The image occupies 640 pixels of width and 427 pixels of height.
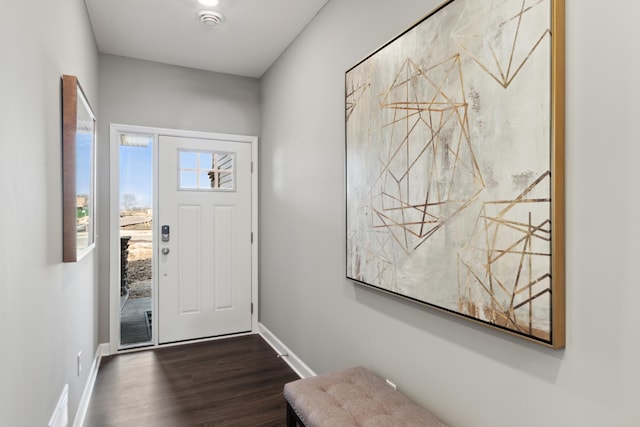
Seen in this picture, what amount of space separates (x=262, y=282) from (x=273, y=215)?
0.78 meters

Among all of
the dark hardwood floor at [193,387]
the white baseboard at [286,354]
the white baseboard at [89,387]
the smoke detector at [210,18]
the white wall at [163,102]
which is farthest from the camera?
the white wall at [163,102]

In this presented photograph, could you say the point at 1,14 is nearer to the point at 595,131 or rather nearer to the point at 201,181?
the point at 595,131

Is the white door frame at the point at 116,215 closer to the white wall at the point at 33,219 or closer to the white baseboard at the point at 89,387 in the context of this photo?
the white baseboard at the point at 89,387

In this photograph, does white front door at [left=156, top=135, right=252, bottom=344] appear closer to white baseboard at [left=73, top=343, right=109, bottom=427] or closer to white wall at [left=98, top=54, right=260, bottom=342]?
white wall at [left=98, top=54, right=260, bottom=342]

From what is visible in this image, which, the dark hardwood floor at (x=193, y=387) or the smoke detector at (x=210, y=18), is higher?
the smoke detector at (x=210, y=18)

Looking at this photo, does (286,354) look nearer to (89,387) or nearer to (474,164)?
(89,387)

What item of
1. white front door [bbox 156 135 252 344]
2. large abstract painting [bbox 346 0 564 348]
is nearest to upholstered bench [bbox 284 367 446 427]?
large abstract painting [bbox 346 0 564 348]

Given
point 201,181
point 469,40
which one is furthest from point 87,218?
point 469,40

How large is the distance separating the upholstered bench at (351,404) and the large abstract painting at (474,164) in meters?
0.44

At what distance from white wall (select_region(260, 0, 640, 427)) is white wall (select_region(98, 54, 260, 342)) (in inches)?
45.1

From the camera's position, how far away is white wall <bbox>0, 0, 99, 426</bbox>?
1.08 metres

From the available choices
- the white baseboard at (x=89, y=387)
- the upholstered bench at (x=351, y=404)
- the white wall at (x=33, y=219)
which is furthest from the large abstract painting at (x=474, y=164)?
the white baseboard at (x=89, y=387)

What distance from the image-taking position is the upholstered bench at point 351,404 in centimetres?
145

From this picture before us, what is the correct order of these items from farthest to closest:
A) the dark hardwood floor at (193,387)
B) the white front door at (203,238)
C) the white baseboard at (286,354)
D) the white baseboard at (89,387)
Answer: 1. the white front door at (203,238)
2. the white baseboard at (286,354)
3. the dark hardwood floor at (193,387)
4. the white baseboard at (89,387)
